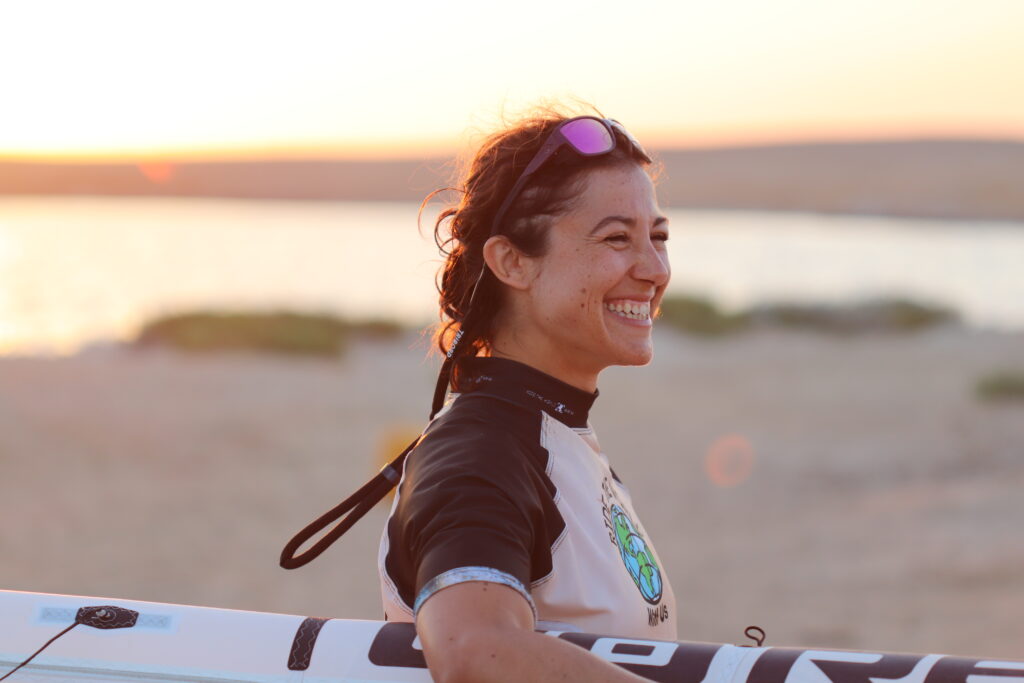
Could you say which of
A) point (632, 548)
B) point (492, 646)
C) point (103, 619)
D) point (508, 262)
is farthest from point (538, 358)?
point (103, 619)

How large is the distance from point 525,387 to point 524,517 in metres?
0.43

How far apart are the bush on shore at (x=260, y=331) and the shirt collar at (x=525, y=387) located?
13805 mm

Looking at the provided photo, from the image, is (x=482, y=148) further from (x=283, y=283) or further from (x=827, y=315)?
(x=283, y=283)

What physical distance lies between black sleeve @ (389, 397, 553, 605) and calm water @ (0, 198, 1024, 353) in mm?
14194

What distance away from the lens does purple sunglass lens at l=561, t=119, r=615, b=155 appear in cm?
225

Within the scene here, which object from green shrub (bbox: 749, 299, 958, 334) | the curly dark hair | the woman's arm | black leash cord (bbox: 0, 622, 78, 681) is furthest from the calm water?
the woman's arm

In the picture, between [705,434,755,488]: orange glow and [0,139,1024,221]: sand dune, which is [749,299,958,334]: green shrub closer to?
[705,434,755,488]: orange glow

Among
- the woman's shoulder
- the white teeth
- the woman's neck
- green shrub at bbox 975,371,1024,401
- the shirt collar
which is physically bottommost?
the woman's shoulder

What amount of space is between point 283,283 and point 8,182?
280 feet

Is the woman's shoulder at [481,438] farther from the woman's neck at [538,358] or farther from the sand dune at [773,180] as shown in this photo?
the sand dune at [773,180]

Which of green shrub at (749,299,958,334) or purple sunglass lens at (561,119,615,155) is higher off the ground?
green shrub at (749,299,958,334)

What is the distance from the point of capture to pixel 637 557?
2.23 m

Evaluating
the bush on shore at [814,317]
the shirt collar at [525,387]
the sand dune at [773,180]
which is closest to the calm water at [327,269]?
the bush on shore at [814,317]

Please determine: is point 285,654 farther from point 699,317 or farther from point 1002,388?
point 699,317
